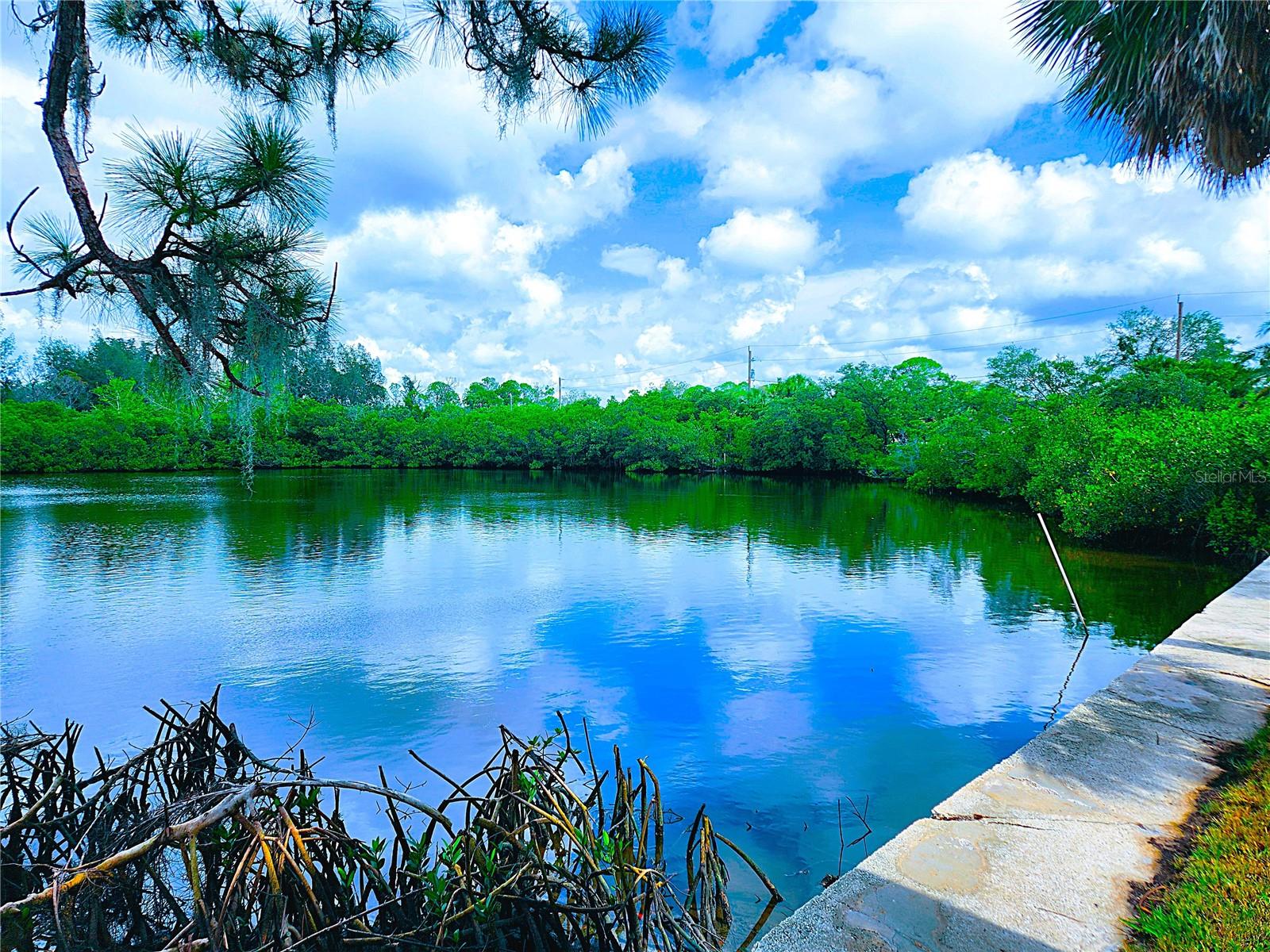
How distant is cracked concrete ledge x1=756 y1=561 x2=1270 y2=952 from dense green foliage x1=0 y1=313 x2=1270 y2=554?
2852 millimetres

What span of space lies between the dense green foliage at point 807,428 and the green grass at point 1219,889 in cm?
345

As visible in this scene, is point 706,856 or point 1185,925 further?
point 706,856

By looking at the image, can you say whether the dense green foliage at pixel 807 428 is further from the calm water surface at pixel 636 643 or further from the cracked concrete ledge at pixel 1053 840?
the cracked concrete ledge at pixel 1053 840

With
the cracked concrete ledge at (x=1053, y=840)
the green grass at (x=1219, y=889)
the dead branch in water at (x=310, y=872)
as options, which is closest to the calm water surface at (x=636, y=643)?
the cracked concrete ledge at (x=1053, y=840)

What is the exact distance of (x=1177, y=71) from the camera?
5055mm

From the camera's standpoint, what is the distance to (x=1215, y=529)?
467 inches

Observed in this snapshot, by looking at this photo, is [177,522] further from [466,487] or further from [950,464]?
[950,464]

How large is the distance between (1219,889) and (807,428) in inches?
1555

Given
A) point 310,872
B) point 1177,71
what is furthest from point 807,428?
point 310,872

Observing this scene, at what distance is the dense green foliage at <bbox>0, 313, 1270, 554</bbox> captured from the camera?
638 centimetres

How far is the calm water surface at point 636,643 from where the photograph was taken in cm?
569

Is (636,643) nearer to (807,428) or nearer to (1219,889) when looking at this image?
(1219,889)

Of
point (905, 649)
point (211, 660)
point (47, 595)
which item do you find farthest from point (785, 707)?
point (47, 595)

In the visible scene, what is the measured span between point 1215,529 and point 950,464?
1674 centimetres
